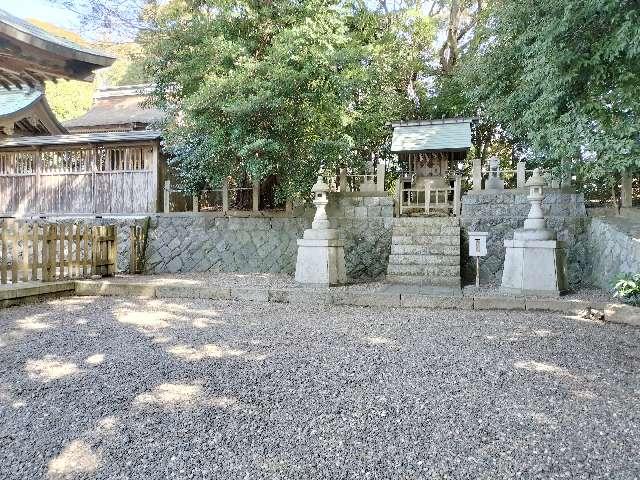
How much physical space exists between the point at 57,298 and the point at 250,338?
13.5 feet

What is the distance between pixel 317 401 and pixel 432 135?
38.9ft

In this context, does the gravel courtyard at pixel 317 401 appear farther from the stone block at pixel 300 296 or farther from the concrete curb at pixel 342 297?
the stone block at pixel 300 296

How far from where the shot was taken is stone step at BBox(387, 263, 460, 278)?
874 centimetres

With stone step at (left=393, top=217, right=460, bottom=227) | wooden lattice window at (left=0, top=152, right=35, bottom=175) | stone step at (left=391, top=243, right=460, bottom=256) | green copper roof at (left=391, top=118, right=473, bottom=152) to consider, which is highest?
green copper roof at (left=391, top=118, right=473, bottom=152)

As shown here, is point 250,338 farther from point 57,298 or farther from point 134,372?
point 57,298

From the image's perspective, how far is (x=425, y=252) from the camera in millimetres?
9328

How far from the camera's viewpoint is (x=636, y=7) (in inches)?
240

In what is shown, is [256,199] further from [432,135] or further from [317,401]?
[317,401]

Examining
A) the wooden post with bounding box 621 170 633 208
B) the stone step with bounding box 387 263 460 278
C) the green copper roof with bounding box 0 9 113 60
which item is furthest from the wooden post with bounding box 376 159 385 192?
the green copper roof with bounding box 0 9 113 60

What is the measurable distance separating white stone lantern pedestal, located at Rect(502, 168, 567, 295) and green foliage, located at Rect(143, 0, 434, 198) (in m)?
4.24

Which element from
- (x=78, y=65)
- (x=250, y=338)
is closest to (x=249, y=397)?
(x=250, y=338)

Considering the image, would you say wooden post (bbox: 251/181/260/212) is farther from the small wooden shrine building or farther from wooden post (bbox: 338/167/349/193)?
the small wooden shrine building

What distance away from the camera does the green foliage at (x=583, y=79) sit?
6.35m

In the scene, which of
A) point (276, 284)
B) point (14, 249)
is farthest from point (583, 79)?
point (14, 249)
